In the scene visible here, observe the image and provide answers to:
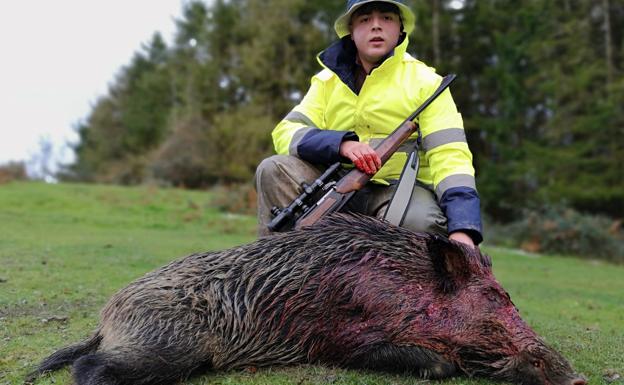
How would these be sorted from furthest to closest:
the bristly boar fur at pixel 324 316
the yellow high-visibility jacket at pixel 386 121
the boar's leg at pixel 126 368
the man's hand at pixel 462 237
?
the yellow high-visibility jacket at pixel 386 121 < the man's hand at pixel 462 237 < the bristly boar fur at pixel 324 316 < the boar's leg at pixel 126 368

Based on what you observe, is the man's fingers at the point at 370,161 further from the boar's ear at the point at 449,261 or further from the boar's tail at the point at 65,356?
the boar's tail at the point at 65,356

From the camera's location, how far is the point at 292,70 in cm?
3403

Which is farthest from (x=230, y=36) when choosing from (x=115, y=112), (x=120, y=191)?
(x=115, y=112)

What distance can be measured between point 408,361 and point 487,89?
87.6 feet

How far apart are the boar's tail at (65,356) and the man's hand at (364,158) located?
2.13 meters

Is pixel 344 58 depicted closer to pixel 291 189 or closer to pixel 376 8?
pixel 376 8

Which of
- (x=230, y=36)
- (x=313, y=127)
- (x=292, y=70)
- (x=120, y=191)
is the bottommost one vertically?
(x=120, y=191)

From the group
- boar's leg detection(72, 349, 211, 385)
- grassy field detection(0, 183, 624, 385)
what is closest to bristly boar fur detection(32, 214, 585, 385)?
boar's leg detection(72, 349, 211, 385)

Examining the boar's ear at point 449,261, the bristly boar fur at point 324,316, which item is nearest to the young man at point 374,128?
the bristly boar fur at point 324,316

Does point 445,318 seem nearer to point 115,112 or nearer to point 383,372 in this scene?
point 383,372

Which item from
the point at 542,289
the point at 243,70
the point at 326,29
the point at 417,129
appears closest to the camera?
the point at 417,129

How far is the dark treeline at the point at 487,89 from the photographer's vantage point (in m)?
23.5

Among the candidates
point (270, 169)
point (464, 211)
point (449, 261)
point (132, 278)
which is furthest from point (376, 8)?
point (132, 278)

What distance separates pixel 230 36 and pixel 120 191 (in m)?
16.7
